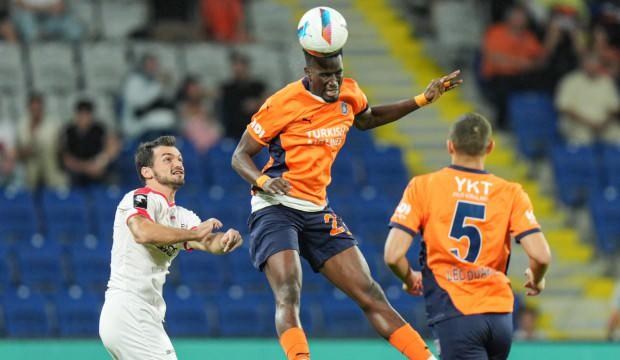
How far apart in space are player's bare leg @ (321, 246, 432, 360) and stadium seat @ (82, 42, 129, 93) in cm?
803

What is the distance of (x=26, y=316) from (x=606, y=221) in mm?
5794

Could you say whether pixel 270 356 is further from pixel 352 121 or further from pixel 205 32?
pixel 205 32

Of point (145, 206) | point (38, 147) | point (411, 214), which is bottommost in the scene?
point (411, 214)

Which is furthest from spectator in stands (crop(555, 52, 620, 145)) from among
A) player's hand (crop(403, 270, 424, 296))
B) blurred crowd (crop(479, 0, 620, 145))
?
player's hand (crop(403, 270, 424, 296))

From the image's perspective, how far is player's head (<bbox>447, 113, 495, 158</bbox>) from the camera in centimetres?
650

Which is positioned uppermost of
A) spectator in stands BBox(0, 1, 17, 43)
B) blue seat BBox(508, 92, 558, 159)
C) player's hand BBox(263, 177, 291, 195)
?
spectator in stands BBox(0, 1, 17, 43)

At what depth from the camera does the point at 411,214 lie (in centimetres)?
648

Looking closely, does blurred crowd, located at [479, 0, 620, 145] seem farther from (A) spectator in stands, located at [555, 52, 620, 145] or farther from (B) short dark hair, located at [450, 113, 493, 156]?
(B) short dark hair, located at [450, 113, 493, 156]

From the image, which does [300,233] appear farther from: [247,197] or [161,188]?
[247,197]

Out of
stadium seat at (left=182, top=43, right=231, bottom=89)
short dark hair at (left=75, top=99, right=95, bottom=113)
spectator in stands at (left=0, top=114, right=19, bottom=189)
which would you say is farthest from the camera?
stadium seat at (left=182, top=43, right=231, bottom=89)

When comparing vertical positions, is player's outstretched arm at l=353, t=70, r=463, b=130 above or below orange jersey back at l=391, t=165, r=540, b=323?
above

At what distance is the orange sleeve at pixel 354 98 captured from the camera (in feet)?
24.5

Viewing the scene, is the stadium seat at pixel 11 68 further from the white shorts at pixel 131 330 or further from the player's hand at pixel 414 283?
the player's hand at pixel 414 283

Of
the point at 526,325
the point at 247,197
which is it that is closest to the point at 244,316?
the point at 247,197
